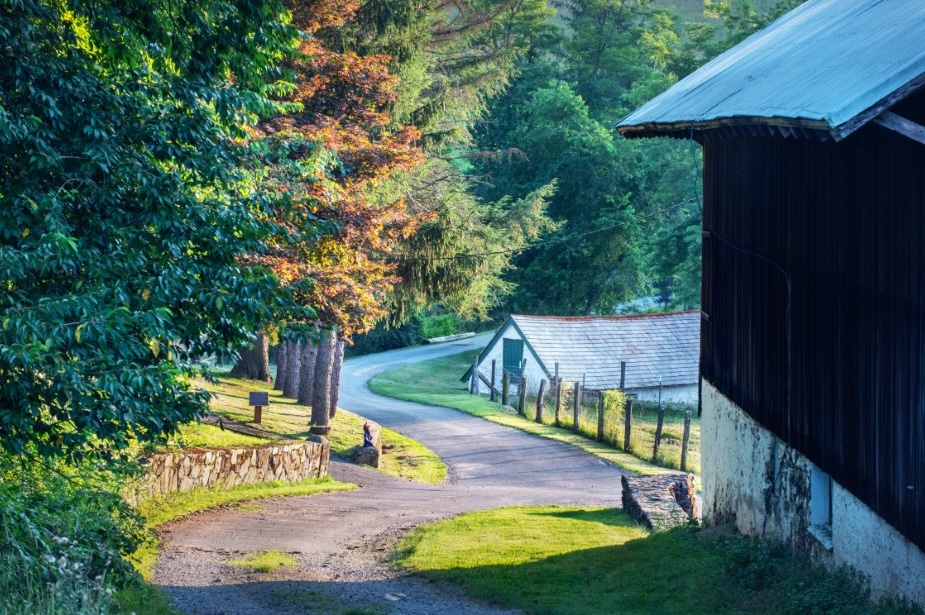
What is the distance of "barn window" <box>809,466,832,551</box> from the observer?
39.5ft

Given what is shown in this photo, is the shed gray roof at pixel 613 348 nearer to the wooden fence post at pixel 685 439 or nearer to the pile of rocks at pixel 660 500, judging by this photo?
the wooden fence post at pixel 685 439

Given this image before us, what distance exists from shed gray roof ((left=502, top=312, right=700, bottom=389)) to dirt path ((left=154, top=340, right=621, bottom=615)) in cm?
704

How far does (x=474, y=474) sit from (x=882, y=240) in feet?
67.1

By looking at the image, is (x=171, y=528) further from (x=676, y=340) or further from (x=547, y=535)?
(x=676, y=340)

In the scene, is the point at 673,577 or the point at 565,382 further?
the point at 565,382

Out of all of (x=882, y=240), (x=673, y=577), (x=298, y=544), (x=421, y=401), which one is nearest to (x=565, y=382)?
(x=421, y=401)

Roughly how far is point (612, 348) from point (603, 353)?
0.53m

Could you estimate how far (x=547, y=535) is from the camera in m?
17.1

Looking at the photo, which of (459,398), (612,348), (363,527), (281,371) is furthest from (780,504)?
(459,398)

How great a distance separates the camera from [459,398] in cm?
4447

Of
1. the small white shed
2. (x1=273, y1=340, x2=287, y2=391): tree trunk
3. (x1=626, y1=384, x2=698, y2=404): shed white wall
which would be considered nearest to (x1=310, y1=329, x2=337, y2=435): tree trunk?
(x1=273, y1=340, x2=287, y2=391): tree trunk

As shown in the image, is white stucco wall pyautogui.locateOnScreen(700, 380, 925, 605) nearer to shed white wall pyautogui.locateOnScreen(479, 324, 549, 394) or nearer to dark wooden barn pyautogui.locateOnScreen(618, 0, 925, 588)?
dark wooden barn pyautogui.locateOnScreen(618, 0, 925, 588)

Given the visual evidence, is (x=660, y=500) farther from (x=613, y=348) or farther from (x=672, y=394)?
(x=672, y=394)

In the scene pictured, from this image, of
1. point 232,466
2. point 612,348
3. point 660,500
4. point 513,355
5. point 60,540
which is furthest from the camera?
point 513,355
